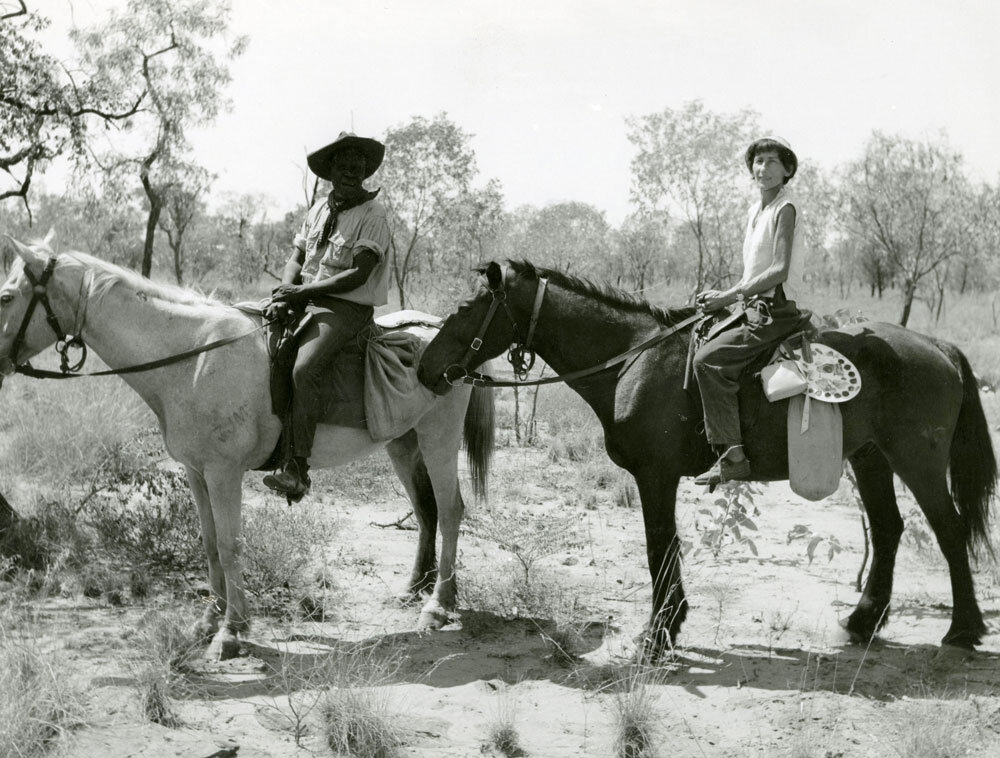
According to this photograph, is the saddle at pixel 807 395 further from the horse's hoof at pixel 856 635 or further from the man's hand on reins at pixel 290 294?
the man's hand on reins at pixel 290 294

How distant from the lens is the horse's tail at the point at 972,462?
4977 mm

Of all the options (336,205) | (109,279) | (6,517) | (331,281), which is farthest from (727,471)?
(6,517)

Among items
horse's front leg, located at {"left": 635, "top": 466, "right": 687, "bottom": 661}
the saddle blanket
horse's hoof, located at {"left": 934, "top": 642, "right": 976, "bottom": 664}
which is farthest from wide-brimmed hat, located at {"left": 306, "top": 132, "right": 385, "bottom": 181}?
horse's hoof, located at {"left": 934, "top": 642, "right": 976, "bottom": 664}

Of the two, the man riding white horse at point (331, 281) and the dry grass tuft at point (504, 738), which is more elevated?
the man riding white horse at point (331, 281)

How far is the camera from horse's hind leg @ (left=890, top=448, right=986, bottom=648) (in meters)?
Result: 4.80

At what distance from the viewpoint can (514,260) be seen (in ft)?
15.9

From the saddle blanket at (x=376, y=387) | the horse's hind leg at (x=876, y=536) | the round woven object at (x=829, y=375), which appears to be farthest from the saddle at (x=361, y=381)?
the horse's hind leg at (x=876, y=536)

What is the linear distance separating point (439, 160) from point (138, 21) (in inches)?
427

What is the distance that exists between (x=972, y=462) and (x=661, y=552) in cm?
187

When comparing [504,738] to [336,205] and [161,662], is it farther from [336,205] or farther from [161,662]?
[336,205]

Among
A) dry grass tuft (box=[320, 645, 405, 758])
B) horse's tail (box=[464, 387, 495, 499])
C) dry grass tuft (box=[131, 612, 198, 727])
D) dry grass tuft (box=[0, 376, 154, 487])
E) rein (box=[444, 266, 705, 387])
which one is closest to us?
dry grass tuft (box=[320, 645, 405, 758])

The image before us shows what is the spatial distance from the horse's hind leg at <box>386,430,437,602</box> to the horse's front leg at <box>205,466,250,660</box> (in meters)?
1.33

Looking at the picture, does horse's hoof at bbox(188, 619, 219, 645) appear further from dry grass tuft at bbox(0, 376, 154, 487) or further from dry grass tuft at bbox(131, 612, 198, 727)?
dry grass tuft at bbox(0, 376, 154, 487)

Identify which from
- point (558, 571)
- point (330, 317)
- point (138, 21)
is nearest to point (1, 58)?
point (330, 317)
